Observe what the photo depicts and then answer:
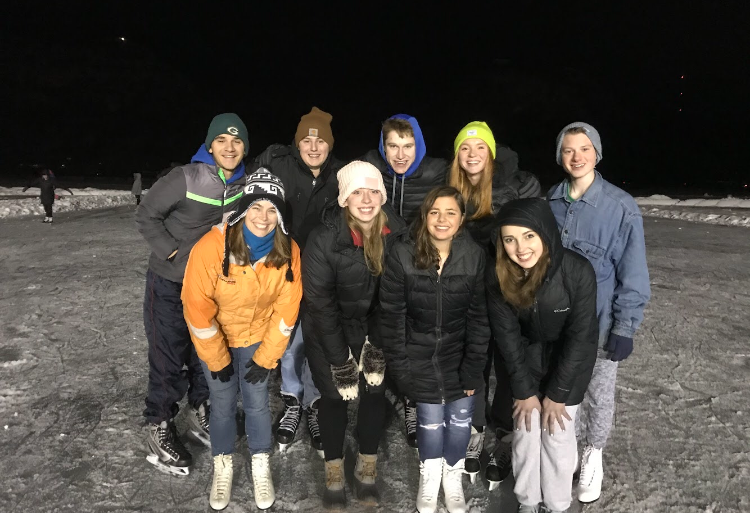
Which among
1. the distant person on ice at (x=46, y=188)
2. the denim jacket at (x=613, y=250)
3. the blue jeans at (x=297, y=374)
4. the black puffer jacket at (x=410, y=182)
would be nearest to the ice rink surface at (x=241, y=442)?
the blue jeans at (x=297, y=374)

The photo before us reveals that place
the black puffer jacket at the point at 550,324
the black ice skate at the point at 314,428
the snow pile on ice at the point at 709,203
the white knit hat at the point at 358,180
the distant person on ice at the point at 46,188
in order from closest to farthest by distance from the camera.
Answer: the black puffer jacket at the point at 550,324, the white knit hat at the point at 358,180, the black ice skate at the point at 314,428, the distant person on ice at the point at 46,188, the snow pile on ice at the point at 709,203

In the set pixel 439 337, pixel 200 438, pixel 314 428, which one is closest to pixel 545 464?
pixel 439 337

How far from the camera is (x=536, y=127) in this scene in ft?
190

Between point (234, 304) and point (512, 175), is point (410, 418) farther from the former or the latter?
point (512, 175)

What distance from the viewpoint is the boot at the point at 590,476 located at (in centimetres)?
279

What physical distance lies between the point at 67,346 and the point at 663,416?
573 centimetres

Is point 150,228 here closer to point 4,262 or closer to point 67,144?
point 4,262

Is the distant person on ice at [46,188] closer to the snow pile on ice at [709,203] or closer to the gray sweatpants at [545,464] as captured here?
the gray sweatpants at [545,464]

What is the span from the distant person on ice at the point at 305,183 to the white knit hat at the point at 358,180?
Answer: 62 centimetres

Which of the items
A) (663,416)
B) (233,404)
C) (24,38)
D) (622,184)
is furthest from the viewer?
(24,38)

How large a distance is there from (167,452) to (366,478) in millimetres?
1340

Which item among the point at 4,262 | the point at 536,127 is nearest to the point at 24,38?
the point at 536,127

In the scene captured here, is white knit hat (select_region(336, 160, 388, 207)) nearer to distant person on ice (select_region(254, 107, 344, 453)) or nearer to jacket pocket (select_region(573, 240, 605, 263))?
distant person on ice (select_region(254, 107, 344, 453))

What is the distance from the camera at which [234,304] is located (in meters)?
2.63
